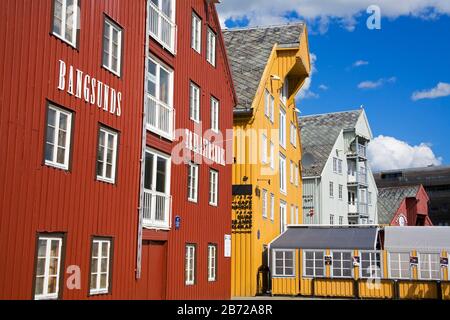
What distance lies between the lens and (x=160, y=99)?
19.1 meters

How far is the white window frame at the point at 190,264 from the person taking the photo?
2028 centimetres

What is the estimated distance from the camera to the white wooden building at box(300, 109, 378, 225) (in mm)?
46000

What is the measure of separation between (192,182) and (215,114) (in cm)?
382

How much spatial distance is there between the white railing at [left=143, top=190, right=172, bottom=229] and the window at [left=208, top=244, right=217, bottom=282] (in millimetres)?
4197

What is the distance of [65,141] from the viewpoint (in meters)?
13.8

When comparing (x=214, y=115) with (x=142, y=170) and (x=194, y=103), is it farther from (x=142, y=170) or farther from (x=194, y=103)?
(x=142, y=170)

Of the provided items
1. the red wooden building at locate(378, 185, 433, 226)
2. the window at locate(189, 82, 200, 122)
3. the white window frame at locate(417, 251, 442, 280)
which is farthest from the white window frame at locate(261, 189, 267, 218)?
the red wooden building at locate(378, 185, 433, 226)

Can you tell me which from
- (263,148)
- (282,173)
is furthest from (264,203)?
(282,173)

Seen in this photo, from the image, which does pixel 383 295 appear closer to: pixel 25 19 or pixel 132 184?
pixel 132 184

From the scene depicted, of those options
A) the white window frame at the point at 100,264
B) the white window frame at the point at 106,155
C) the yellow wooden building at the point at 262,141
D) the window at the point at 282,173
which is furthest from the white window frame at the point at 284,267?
the white window frame at the point at 106,155

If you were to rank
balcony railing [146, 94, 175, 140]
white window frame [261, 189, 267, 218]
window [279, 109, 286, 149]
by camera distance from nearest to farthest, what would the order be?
balcony railing [146, 94, 175, 140]
white window frame [261, 189, 267, 218]
window [279, 109, 286, 149]

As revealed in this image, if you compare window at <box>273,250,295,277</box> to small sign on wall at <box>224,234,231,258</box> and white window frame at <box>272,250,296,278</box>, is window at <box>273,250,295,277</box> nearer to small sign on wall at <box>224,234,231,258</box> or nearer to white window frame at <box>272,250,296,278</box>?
white window frame at <box>272,250,296,278</box>

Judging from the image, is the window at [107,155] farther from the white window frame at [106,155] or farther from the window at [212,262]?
the window at [212,262]
